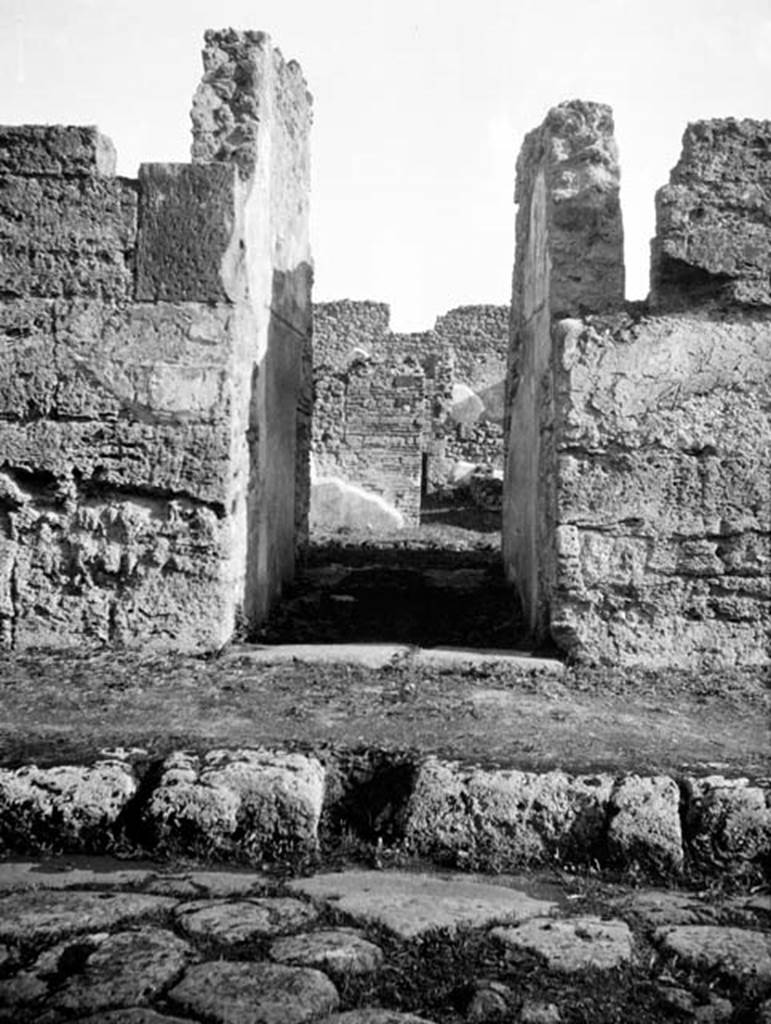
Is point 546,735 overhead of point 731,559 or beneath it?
beneath

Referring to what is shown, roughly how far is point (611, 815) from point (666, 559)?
212cm

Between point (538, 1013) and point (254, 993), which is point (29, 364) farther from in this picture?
point (538, 1013)

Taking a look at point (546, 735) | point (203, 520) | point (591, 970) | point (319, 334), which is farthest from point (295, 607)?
point (319, 334)

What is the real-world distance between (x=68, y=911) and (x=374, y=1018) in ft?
2.96

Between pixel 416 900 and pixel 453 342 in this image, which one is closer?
pixel 416 900

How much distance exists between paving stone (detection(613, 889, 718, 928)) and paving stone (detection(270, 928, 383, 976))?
724mm

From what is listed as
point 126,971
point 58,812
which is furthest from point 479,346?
point 126,971

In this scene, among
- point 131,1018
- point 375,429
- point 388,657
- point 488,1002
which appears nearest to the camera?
point 131,1018

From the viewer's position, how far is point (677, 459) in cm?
514

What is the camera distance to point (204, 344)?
5.21 metres

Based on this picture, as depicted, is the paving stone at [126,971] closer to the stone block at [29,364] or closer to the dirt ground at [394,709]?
Result: the dirt ground at [394,709]

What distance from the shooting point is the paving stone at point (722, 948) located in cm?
248

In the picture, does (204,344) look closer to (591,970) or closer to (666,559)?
(666,559)

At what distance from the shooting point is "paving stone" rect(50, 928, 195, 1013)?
2.26 meters
